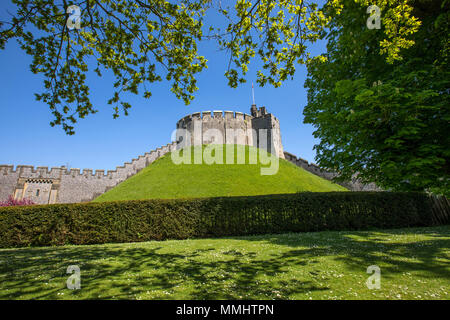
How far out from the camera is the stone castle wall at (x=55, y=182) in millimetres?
35312

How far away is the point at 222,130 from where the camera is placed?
4250 cm

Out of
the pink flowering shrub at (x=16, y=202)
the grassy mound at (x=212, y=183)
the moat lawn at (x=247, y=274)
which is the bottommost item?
the moat lawn at (x=247, y=274)

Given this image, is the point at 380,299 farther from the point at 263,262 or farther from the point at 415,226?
the point at 415,226

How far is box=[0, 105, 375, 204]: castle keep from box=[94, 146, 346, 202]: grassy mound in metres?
8.20

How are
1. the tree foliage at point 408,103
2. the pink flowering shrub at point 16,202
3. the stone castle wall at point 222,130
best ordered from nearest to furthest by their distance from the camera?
the tree foliage at point 408,103 → the pink flowering shrub at point 16,202 → the stone castle wall at point 222,130

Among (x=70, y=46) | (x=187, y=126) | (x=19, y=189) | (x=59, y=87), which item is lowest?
(x=19, y=189)

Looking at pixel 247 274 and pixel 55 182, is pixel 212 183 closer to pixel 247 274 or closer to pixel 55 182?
pixel 247 274

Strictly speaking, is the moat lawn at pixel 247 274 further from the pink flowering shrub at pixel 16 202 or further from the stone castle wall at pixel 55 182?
the pink flowering shrub at pixel 16 202

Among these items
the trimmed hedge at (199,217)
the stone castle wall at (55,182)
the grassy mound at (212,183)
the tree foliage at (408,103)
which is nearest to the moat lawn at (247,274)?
the tree foliage at (408,103)

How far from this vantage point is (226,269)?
17.8 ft

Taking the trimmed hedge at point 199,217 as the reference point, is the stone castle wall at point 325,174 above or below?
above
